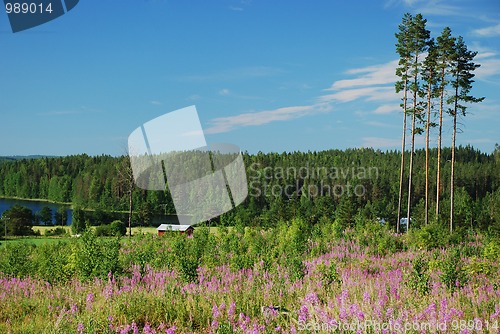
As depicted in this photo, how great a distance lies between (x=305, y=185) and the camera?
11525cm

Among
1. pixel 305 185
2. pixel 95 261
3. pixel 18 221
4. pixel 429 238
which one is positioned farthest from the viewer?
pixel 305 185

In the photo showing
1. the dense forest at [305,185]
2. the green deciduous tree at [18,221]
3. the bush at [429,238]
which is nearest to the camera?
the bush at [429,238]

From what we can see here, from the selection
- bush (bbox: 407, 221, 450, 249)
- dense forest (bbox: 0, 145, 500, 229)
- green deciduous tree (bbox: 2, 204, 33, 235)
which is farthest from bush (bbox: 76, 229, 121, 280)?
green deciduous tree (bbox: 2, 204, 33, 235)

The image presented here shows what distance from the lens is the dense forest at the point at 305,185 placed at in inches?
3300

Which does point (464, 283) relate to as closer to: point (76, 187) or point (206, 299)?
point (206, 299)

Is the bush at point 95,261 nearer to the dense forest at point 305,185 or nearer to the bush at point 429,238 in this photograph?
the bush at point 429,238

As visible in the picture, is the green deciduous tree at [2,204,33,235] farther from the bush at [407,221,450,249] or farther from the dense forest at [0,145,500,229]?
the bush at [407,221,450,249]

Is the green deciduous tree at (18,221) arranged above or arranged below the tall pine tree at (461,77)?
below

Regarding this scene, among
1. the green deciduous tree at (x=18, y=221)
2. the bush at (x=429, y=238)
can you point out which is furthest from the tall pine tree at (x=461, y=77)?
the green deciduous tree at (x=18, y=221)

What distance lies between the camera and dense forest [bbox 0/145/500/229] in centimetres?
8381

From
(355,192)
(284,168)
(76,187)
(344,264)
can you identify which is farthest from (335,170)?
(344,264)

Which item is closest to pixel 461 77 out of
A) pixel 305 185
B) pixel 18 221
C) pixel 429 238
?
pixel 429 238

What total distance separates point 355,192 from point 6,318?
10481cm

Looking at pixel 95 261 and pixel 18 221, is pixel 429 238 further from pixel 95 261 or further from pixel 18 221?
pixel 18 221
